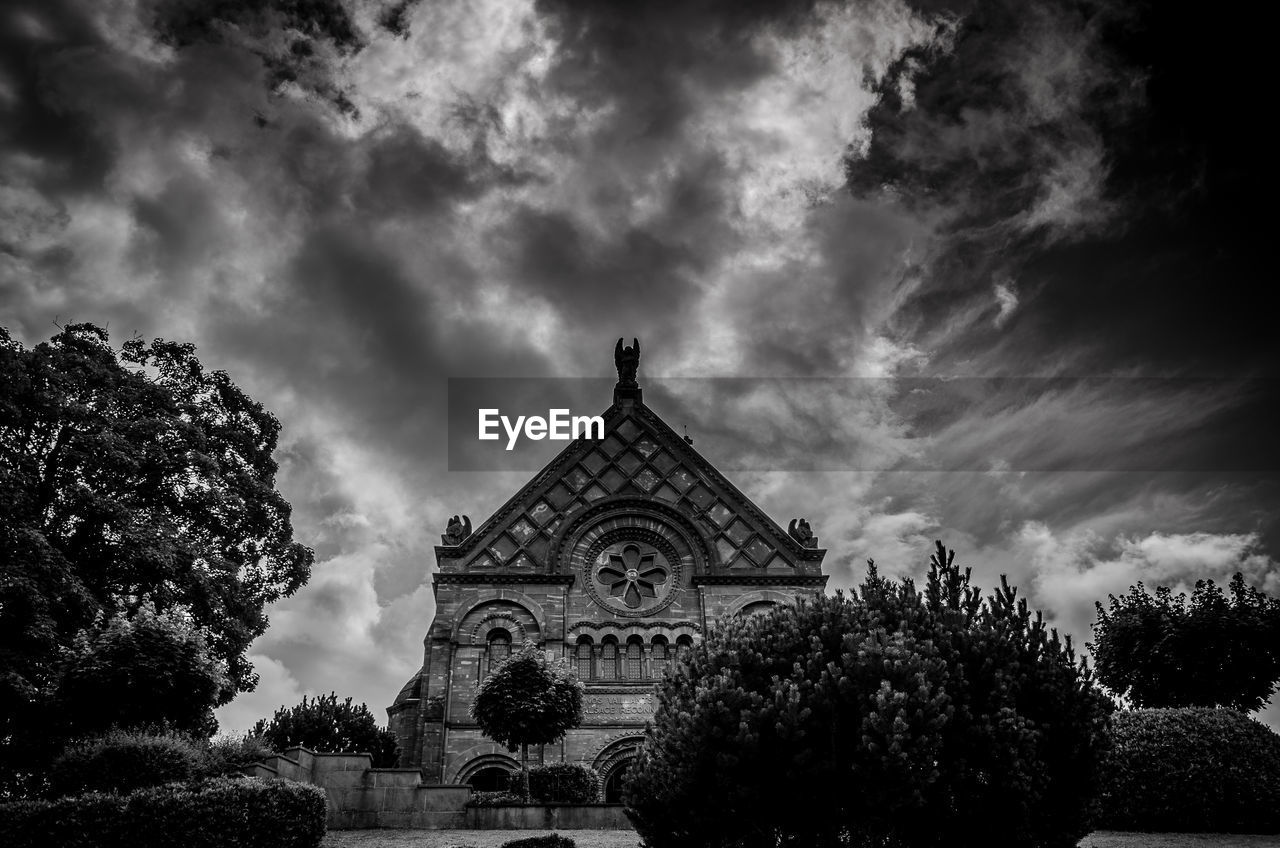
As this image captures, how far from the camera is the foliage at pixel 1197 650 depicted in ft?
115

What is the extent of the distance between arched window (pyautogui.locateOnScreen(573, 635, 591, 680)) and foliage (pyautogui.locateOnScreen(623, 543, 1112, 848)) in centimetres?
1791

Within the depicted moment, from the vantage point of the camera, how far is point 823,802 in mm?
13492

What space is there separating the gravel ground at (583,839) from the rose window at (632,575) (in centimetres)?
1393

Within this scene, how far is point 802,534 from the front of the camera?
37062mm

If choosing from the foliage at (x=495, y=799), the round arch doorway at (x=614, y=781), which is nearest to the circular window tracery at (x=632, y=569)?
the round arch doorway at (x=614, y=781)

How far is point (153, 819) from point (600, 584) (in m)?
21.3

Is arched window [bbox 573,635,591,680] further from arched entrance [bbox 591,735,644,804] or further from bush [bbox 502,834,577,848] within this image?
bush [bbox 502,834,577,848]

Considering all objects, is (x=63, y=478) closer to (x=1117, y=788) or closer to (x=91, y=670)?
(x=91, y=670)

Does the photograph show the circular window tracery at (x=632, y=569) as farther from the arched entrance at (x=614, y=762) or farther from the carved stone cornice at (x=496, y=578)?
the arched entrance at (x=614, y=762)

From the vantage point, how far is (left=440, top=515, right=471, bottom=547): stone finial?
35.1 metres

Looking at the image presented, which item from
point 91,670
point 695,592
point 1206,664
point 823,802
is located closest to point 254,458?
point 91,670

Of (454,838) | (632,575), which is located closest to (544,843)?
(454,838)

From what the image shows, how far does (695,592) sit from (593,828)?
A: 1389cm

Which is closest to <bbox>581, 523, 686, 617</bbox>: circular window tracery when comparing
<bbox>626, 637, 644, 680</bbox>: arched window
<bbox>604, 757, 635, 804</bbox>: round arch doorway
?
<bbox>626, 637, 644, 680</bbox>: arched window
